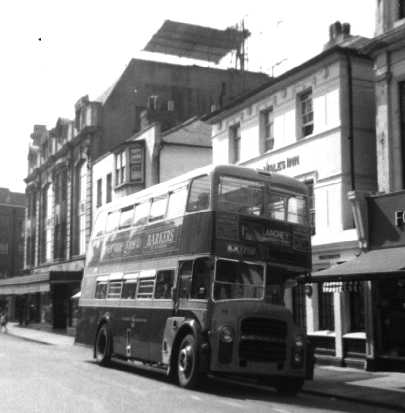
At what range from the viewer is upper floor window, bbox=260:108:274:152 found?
24.6 metres

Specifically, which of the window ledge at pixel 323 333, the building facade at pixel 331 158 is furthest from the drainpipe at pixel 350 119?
the window ledge at pixel 323 333

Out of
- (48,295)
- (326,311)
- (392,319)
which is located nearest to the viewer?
(392,319)

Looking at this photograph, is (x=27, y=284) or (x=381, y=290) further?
(x=27, y=284)

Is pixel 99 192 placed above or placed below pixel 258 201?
above

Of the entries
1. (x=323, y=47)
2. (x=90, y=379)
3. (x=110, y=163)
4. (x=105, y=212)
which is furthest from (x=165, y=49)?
(x=90, y=379)

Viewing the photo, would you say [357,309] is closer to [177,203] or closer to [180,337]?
[180,337]

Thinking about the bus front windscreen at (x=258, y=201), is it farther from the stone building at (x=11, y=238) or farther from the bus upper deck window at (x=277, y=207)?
the stone building at (x=11, y=238)

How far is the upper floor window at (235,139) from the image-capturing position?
2655 cm

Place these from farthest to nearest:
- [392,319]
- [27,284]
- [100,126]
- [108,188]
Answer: [27,284] < [100,126] < [108,188] < [392,319]

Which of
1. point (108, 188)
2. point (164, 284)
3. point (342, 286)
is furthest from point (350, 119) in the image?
point (108, 188)

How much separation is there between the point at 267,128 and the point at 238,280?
11.0m

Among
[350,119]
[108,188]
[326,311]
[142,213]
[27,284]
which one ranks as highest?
[108,188]

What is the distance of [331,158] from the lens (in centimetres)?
2109

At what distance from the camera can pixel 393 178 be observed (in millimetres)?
18750
